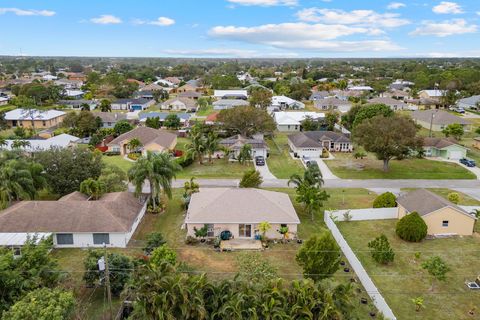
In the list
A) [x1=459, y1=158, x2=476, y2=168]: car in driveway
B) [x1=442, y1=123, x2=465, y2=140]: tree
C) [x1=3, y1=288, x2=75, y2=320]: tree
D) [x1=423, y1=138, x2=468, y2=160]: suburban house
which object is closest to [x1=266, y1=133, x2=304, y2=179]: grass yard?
[x1=423, y1=138, x2=468, y2=160]: suburban house

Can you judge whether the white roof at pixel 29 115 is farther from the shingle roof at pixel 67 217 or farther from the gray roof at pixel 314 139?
the shingle roof at pixel 67 217

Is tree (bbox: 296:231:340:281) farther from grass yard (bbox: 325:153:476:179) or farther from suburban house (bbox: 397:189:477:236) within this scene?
grass yard (bbox: 325:153:476:179)

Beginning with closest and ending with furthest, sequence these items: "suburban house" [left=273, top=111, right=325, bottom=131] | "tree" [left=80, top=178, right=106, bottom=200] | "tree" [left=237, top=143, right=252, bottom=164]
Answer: "tree" [left=80, top=178, right=106, bottom=200], "tree" [left=237, top=143, right=252, bottom=164], "suburban house" [left=273, top=111, right=325, bottom=131]

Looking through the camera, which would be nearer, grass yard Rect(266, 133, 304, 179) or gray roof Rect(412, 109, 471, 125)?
grass yard Rect(266, 133, 304, 179)

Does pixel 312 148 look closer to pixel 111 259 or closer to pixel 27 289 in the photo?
pixel 111 259

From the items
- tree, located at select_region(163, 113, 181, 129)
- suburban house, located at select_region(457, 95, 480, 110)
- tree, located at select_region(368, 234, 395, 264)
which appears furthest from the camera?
suburban house, located at select_region(457, 95, 480, 110)

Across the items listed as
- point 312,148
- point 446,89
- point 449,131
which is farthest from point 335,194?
point 446,89

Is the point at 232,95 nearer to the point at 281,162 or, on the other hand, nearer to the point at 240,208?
the point at 281,162

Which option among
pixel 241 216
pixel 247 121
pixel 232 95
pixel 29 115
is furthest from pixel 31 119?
pixel 241 216
